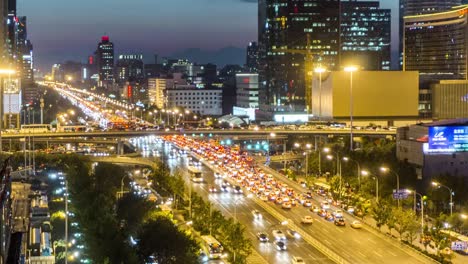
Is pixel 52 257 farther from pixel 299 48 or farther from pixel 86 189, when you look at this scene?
pixel 299 48

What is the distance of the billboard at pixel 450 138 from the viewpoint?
112ft

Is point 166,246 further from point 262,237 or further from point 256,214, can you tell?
point 256,214

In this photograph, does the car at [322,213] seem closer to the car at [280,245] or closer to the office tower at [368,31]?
the car at [280,245]

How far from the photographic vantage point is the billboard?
34250 mm

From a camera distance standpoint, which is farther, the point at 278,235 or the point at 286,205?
the point at 286,205

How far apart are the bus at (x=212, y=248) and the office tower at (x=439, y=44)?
153 feet

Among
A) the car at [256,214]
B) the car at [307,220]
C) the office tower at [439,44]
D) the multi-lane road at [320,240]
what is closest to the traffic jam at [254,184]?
the car at [307,220]

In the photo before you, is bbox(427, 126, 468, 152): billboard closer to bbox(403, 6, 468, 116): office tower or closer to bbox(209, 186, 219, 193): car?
bbox(209, 186, 219, 193): car

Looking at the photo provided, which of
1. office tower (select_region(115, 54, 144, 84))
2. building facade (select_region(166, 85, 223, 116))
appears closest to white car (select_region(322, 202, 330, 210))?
building facade (select_region(166, 85, 223, 116))

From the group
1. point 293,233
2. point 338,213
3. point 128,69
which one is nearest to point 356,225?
point 338,213

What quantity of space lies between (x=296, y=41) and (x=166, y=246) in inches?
2704

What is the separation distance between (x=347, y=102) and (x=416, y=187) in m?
23.5

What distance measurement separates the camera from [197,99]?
104312 millimetres

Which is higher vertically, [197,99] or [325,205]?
[197,99]
